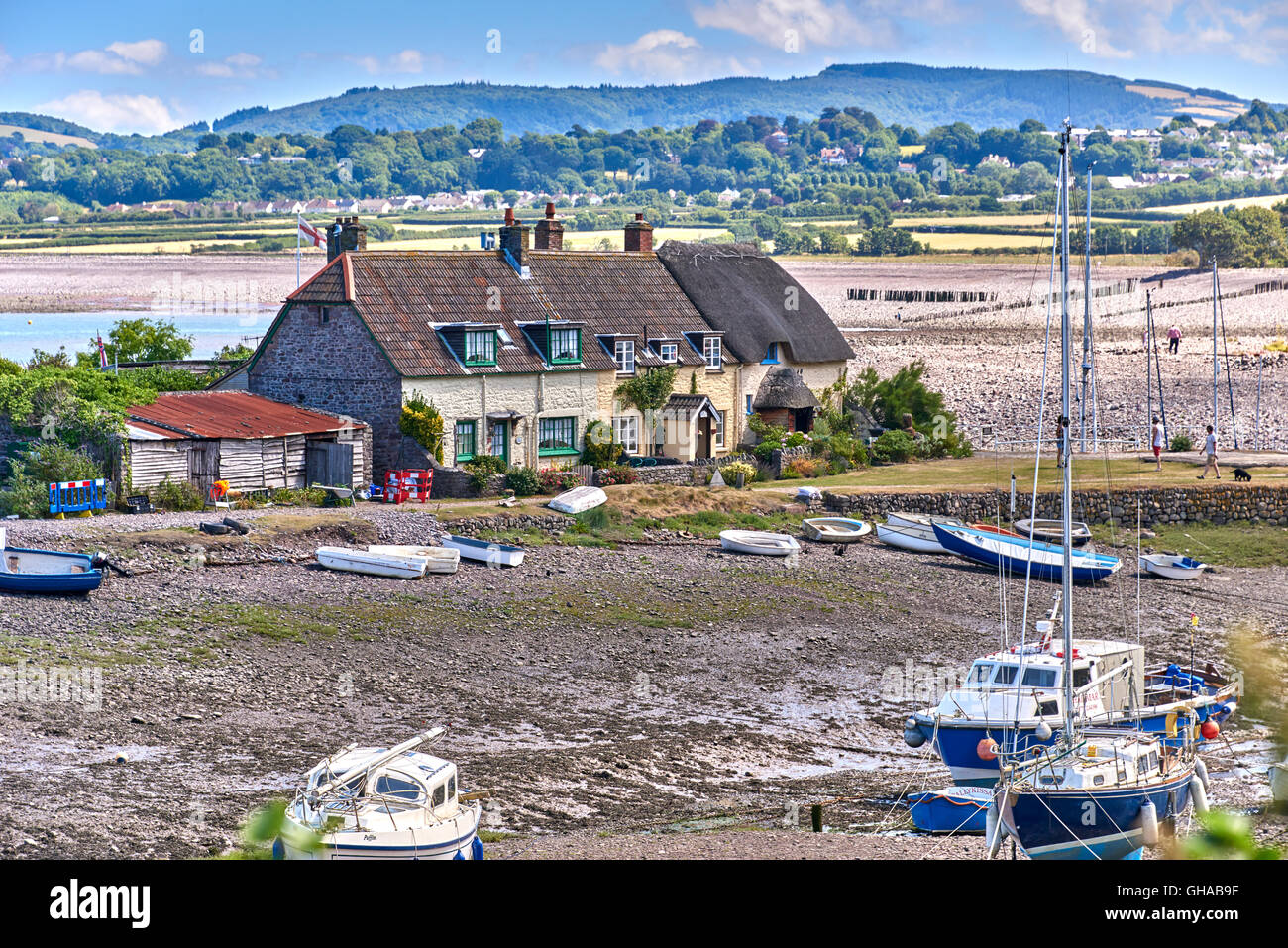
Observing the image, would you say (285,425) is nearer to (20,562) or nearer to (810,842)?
(20,562)

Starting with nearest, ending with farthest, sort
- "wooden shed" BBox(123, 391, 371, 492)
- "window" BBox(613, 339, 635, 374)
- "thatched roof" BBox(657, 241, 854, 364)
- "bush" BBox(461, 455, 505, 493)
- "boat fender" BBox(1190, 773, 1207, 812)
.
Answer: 1. "boat fender" BBox(1190, 773, 1207, 812)
2. "wooden shed" BBox(123, 391, 371, 492)
3. "bush" BBox(461, 455, 505, 493)
4. "window" BBox(613, 339, 635, 374)
5. "thatched roof" BBox(657, 241, 854, 364)

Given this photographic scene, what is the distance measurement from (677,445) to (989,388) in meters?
24.7

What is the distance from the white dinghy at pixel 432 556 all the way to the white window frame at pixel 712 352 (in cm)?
1449

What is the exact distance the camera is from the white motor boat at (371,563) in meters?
28.3

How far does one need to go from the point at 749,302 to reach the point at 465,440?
11741mm

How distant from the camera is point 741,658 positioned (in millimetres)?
25859

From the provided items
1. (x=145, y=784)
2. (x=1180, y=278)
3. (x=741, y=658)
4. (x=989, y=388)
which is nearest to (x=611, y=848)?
(x=145, y=784)

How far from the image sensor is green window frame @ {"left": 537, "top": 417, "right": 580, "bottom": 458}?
37781mm

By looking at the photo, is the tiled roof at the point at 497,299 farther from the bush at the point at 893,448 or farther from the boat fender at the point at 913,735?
the boat fender at the point at 913,735

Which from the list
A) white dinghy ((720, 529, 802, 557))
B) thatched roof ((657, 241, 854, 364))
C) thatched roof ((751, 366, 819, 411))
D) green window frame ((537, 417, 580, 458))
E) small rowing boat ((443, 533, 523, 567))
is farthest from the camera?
thatched roof ((657, 241, 854, 364))

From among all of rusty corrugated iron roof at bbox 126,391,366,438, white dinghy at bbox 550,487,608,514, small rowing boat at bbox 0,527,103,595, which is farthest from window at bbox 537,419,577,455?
small rowing boat at bbox 0,527,103,595

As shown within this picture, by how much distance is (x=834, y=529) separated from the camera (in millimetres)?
34844

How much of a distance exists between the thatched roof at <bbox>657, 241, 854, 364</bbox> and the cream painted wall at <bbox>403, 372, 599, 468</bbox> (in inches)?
222

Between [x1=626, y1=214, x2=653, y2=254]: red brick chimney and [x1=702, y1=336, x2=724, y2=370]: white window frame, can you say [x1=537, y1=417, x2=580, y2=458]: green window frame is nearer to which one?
[x1=702, y1=336, x2=724, y2=370]: white window frame
